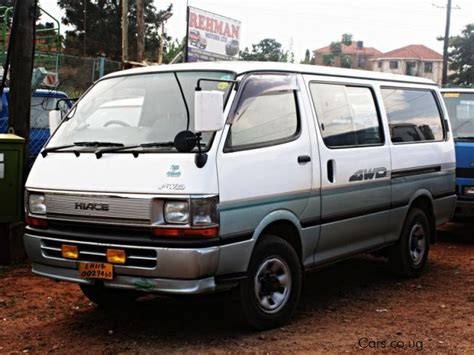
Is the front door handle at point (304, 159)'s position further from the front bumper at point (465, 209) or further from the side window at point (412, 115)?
the front bumper at point (465, 209)

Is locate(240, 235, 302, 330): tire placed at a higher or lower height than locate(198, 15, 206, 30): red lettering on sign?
lower

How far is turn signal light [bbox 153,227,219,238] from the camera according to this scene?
165 inches

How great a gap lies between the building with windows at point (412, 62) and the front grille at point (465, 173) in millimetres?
85895

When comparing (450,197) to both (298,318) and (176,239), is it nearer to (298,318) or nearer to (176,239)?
(298,318)

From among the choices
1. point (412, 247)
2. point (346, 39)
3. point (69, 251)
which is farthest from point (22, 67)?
point (346, 39)

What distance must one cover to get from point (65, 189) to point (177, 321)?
144cm

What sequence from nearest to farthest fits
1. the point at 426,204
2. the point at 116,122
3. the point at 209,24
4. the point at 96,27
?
the point at 116,122
the point at 426,204
the point at 209,24
the point at 96,27

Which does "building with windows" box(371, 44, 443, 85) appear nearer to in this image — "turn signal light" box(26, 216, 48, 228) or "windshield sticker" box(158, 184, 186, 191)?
"turn signal light" box(26, 216, 48, 228)

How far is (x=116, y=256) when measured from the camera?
438 centimetres

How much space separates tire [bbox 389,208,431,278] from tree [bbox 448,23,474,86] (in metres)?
49.6

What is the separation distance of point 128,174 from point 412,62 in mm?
94602

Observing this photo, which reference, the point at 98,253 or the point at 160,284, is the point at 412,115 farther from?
the point at 98,253

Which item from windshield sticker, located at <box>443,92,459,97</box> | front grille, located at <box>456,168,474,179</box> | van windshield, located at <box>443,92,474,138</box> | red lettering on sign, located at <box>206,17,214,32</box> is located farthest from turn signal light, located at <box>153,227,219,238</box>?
red lettering on sign, located at <box>206,17,214,32</box>

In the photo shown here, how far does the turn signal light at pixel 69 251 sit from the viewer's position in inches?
180
